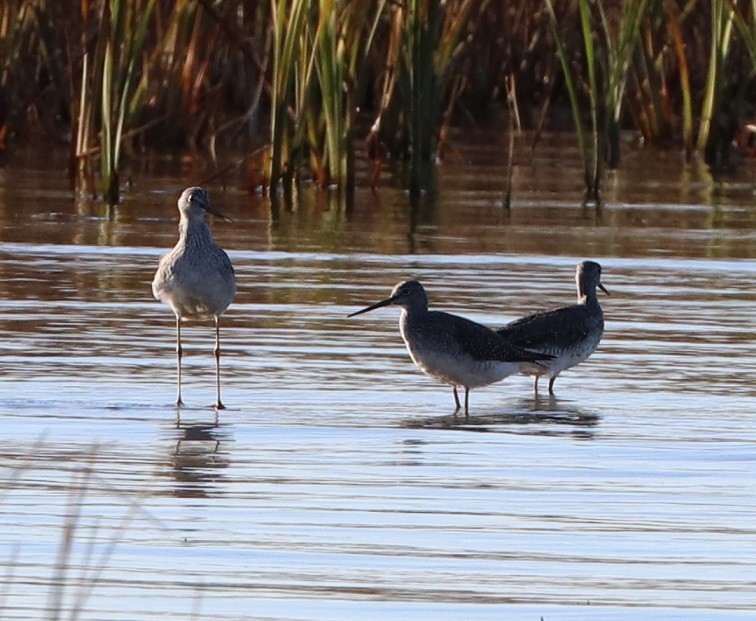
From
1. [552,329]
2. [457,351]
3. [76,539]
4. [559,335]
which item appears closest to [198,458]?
[76,539]

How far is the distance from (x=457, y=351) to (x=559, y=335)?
685 millimetres

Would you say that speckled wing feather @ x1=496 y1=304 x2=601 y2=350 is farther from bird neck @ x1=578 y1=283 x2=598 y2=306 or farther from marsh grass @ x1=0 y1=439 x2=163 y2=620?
marsh grass @ x1=0 y1=439 x2=163 y2=620

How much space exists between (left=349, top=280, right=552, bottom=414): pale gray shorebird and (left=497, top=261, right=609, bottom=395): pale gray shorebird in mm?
128

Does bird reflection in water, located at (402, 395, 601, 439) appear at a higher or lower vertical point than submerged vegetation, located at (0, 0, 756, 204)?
lower

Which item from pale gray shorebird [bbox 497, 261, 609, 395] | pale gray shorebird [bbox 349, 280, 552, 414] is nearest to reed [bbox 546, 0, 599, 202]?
pale gray shorebird [bbox 497, 261, 609, 395]

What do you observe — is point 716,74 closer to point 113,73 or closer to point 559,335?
point 113,73

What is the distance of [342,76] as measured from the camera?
579 inches

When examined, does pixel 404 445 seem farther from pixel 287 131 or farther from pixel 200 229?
pixel 287 131

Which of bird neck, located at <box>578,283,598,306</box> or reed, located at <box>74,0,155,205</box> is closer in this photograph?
bird neck, located at <box>578,283,598,306</box>

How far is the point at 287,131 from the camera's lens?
1576 cm

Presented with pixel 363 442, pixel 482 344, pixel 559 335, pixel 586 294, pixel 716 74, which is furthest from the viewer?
pixel 716 74

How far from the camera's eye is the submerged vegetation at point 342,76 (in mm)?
14555

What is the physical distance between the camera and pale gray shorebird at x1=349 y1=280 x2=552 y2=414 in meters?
8.15

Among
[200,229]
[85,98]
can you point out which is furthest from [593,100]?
[200,229]
